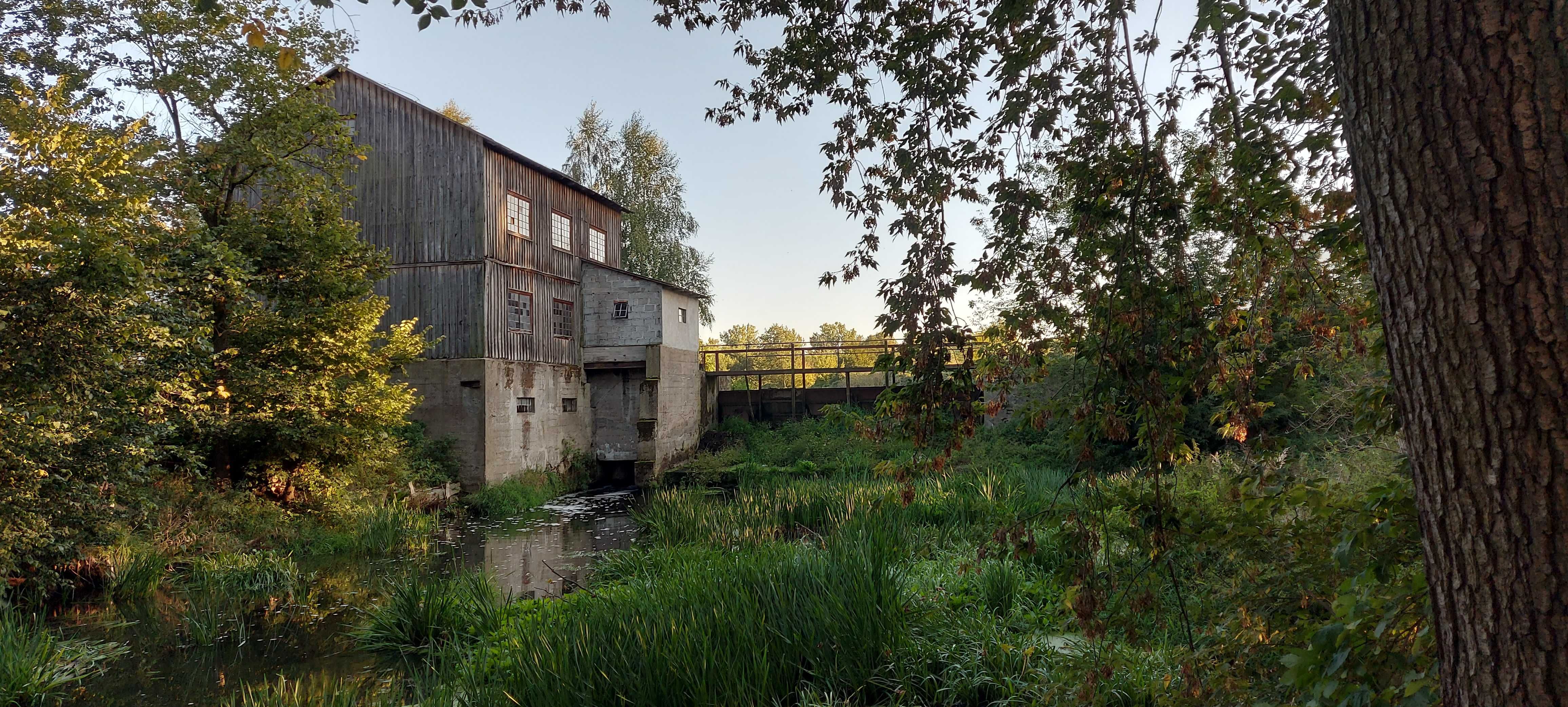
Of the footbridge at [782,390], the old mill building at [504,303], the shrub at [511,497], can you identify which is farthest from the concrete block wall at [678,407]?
the shrub at [511,497]

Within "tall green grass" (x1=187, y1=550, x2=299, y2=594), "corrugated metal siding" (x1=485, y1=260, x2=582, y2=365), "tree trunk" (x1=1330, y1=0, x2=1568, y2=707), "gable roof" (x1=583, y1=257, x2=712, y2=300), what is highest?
"gable roof" (x1=583, y1=257, x2=712, y2=300)

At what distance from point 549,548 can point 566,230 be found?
1026cm

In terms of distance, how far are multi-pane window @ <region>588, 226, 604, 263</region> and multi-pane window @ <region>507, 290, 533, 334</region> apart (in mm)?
3127

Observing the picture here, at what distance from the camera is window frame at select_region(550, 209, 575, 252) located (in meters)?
19.7

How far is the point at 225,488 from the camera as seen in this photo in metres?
11.9

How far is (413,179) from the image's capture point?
56.7 ft

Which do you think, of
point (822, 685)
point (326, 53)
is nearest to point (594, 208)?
point (326, 53)

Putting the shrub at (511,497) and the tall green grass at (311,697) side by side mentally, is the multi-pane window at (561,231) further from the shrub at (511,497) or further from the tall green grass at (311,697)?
the tall green grass at (311,697)

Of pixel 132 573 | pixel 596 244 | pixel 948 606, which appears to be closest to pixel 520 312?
pixel 596 244

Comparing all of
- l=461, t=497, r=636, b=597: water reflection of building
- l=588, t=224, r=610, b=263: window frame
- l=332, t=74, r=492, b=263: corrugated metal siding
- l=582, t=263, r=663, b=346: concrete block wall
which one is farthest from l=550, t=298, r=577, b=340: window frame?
l=461, t=497, r=636, b=597: water reflection of building

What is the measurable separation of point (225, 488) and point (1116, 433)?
42.9 ft

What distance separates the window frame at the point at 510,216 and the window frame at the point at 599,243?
2.50m

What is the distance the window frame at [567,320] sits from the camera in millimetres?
19438

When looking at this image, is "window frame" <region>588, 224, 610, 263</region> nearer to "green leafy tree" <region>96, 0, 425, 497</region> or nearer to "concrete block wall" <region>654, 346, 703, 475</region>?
"concrete block wall" <region>654, 346, 703, 475</region>
